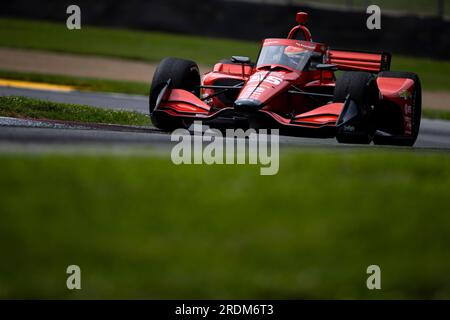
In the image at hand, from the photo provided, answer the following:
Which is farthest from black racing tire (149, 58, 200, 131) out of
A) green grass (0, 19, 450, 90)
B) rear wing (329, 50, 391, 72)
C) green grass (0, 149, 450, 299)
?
green grass (0, 19, 450, 90)

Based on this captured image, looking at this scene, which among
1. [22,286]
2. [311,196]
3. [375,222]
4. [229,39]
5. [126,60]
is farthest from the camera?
[229,39]

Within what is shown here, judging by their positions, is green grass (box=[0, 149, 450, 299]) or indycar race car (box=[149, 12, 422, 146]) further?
indycar race car (box=[149, 12, 422, 146])

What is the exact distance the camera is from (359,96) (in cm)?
1127

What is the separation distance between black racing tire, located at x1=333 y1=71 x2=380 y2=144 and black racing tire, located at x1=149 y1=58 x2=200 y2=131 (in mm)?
1955

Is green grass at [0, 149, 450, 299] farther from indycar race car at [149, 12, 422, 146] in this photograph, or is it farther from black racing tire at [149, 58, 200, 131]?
black racing tire at [149, 58, 200, 131]

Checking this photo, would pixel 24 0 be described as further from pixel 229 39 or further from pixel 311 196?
pixel 311 196

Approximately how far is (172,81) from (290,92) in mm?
1484

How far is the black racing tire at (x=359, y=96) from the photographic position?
1127 cm

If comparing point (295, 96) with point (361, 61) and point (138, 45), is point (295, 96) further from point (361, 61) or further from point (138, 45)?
point (138, 45)

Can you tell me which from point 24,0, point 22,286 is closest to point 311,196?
point 22,286

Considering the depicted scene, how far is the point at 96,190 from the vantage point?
20.9 ft

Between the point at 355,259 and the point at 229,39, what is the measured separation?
21167 millimetres

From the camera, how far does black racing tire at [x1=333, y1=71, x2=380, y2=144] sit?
11272 millimetres

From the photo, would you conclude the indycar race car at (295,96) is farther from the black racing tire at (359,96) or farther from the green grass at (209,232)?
the green grass at (209,232)
